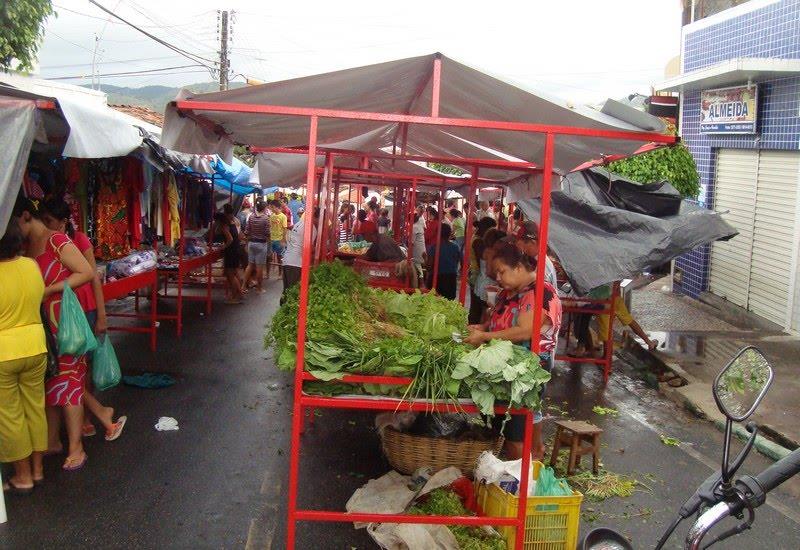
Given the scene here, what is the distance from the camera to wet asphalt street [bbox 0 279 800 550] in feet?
16.5

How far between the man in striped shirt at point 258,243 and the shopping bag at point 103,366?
9684mm

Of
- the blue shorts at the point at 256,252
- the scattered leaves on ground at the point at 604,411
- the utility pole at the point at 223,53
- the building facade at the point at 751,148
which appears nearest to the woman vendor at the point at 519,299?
the scattered leaves on ground at the point at 604,411

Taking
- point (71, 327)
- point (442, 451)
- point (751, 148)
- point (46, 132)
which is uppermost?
point (751, 148)

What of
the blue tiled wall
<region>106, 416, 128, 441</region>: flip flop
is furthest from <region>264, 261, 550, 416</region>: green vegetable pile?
the blue tiled wall

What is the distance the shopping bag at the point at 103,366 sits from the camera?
6.35m

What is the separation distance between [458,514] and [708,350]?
745 cm

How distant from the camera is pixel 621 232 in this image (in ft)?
30.9

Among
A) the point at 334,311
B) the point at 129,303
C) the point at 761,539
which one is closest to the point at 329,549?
the point at 334,311

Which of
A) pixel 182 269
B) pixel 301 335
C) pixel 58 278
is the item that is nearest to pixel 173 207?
pixel 182 269

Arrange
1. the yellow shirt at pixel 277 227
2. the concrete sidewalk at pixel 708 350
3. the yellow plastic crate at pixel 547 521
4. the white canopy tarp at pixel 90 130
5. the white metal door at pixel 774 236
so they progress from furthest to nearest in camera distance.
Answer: the yellow shirt at pixel 277 227 < the white metal door at pixel 774 236 < the concrete sidewalk at pixel 708 350 < the white canopy tarp at pixel 90 130 < the yellow plastic crate at pixel 547 521

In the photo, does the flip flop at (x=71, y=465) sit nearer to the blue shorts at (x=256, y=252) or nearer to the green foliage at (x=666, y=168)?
the green foliage at (x=666, y=168)

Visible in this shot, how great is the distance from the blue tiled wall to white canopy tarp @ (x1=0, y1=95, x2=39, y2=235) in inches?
431

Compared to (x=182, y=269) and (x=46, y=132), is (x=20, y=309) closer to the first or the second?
(x=46, y=132)

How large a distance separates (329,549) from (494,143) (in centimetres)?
368
